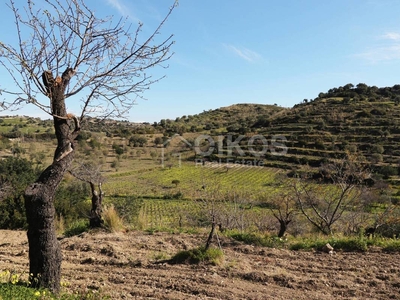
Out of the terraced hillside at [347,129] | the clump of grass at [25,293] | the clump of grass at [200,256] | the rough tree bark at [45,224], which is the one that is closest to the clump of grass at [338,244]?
the clump of grass at [200,256]

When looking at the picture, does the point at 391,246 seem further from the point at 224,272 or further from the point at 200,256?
the point at 200,256

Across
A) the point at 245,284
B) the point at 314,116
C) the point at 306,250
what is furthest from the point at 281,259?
the point at 314,116

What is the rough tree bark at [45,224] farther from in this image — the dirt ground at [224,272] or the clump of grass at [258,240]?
the clump of grass at [258,240]

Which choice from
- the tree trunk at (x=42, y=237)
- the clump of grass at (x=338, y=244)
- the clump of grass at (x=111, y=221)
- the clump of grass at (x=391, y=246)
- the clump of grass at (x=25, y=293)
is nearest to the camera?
the clump of grass at (x=25, y=293)

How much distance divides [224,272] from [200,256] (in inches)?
23.2

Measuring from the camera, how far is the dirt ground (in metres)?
4.24

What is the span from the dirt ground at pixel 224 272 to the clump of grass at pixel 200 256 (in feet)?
0.47

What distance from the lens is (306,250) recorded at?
6.13 metres

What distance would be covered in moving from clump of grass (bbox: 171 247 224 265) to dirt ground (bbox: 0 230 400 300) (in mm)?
144

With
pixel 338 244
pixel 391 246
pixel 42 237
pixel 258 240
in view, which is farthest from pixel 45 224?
pixel 391 246

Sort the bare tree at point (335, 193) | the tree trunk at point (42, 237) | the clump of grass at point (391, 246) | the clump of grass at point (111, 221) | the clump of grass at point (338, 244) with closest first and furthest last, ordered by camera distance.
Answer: the tree trunk at point (42, 237) < the clump of grass at point (391, 246) < the clump of grass at point (338, 244) < the clump of grass at point (111, 221) < the bare tree at point (335, 193)

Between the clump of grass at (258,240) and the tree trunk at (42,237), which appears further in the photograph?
the clump of grass at (258,240)

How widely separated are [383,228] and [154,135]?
62704mm

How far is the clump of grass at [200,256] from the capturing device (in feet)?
17.5
